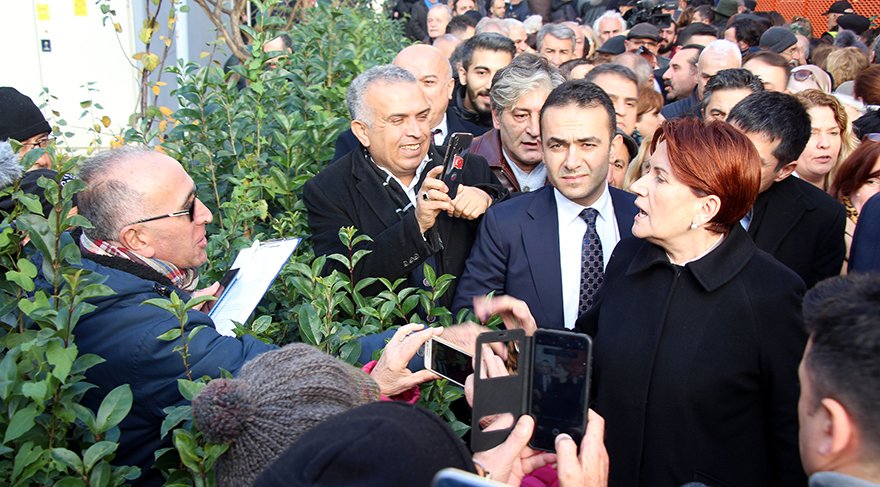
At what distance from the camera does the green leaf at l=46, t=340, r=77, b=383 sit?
198cm

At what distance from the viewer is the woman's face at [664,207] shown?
8.72 feet

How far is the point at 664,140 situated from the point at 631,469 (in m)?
1.11

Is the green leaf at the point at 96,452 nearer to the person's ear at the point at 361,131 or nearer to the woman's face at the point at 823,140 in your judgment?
the person's ear at the point at 361,131

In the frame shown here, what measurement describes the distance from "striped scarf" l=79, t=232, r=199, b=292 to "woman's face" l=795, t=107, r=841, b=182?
3.59 m

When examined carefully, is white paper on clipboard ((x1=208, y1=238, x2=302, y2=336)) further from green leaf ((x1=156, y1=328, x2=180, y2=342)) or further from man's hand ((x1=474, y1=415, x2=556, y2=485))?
man's hand ((x1=474, y1=415, x2=556, y2=485))

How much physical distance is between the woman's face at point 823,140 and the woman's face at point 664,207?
7.70 feet

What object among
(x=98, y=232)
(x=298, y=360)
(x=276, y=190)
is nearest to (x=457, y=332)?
(x=298, y=360)

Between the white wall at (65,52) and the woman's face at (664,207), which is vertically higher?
the woman's face at (664,207)

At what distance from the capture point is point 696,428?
99.3 inches

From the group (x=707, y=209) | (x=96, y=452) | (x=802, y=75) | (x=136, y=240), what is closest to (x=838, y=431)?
(x=707, y=209)

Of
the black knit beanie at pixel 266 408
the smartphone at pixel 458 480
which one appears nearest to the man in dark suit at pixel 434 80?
the black knit beanie at pixel 266 408

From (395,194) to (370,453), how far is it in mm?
2704

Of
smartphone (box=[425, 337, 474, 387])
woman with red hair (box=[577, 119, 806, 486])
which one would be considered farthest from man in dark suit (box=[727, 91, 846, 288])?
smartphone (box=[425, 337, 474, 387])

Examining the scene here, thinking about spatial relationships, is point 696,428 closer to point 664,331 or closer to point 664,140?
point 664,331
